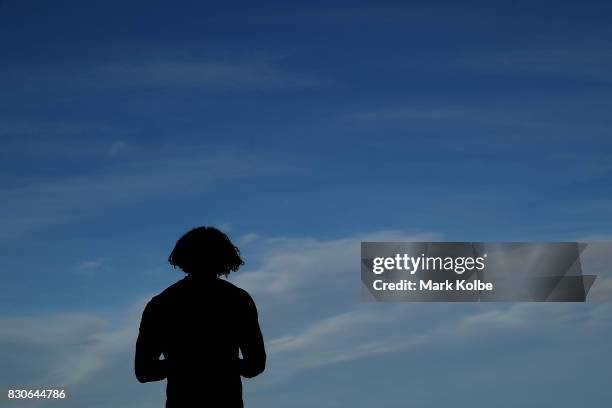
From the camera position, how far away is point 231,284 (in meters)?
6.79

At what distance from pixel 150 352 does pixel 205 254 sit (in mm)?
1010

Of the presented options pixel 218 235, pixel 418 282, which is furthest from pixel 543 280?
pixel 218 235

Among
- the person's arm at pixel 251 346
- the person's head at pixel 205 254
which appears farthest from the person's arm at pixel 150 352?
the person's arm at pixel 251 346

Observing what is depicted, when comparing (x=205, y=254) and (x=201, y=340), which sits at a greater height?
(x=205, y=254)

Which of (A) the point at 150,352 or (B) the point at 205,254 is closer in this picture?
(A) the point at 150,352

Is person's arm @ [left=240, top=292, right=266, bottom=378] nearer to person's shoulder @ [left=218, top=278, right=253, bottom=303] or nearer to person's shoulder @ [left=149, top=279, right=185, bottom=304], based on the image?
person's shoulder @ [left=218, top=278, right=253, bottom=303]

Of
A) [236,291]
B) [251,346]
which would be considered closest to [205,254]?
[236,291]

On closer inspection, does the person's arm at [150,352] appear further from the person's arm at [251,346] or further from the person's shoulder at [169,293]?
the person's arm at [251,346]

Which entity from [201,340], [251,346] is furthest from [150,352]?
[251,346]

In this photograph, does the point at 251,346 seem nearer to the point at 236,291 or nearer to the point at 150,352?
the point at 236,291

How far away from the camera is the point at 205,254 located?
686 centimetres

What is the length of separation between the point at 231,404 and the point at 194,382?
40cm

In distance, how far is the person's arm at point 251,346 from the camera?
6770 millimetres

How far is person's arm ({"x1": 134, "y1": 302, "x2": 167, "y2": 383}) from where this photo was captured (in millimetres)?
6719
